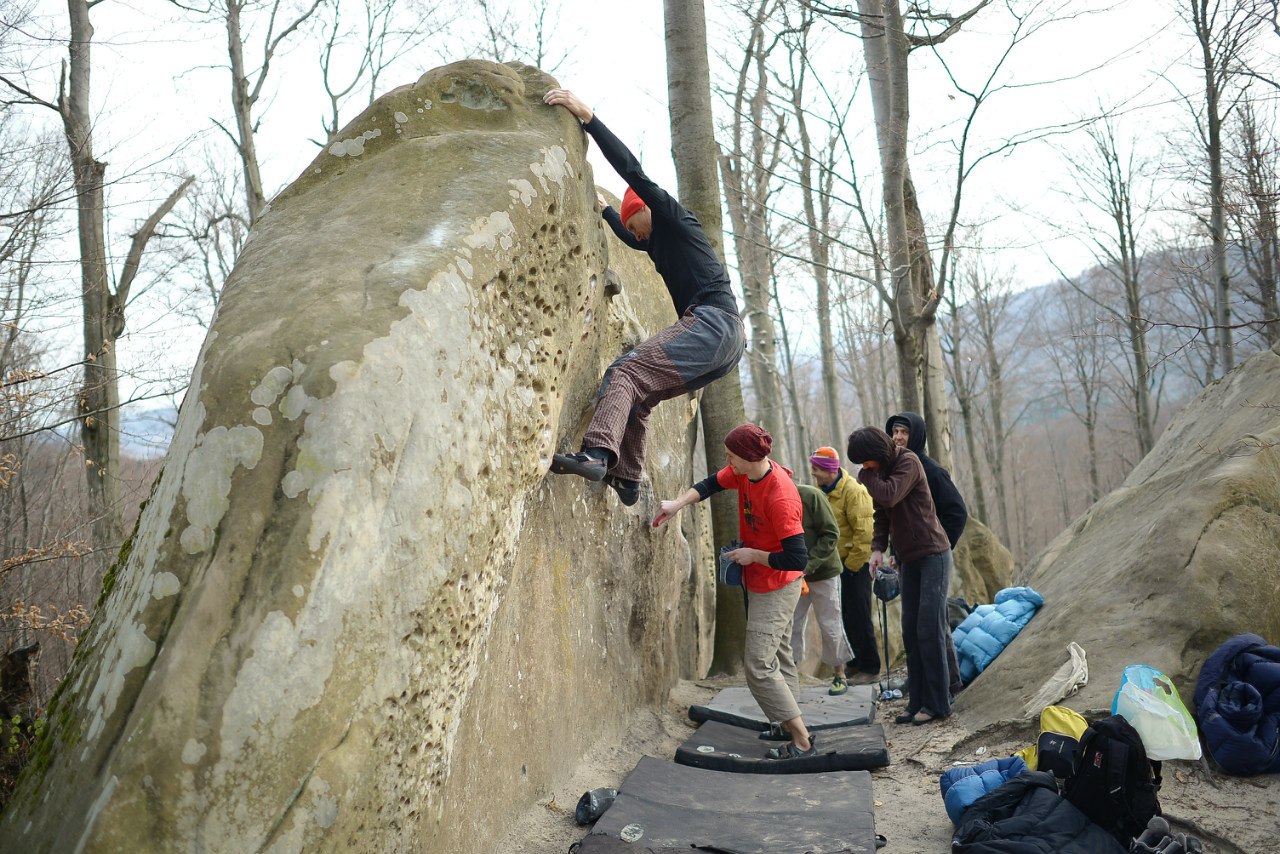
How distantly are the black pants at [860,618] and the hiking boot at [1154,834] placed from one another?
4.32 m

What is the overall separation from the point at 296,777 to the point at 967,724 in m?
4.73

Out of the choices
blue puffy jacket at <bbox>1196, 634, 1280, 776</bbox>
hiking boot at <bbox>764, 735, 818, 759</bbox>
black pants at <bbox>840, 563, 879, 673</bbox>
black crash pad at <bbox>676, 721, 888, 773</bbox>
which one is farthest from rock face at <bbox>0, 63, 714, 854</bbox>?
black pants at <bbox>840, 563, 879, 673</bbox>

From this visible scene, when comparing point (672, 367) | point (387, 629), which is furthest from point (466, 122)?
point (387, 629)

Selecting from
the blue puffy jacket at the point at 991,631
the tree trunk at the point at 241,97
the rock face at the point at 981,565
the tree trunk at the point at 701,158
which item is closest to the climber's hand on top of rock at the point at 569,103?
the tree trunk at the point at 701,158

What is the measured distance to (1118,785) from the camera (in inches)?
154

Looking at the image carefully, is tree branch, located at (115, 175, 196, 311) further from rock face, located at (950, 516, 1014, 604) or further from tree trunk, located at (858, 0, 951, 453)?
rock face, located at (950, 516, 1014, 604)

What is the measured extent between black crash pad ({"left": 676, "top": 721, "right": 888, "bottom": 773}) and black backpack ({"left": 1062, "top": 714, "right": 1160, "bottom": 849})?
4.67ft

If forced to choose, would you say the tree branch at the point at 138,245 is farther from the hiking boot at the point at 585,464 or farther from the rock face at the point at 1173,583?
the rock face at the point at 1173,583

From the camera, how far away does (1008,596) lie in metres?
7.36

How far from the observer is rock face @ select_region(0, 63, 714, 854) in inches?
101

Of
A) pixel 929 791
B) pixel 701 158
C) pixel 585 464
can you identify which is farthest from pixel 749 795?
pixel 701 158

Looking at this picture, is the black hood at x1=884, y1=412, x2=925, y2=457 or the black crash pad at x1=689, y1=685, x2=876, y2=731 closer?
the black crash pad at x1=689, y1=685, x2=876, y2=731

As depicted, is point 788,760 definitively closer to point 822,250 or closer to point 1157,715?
point 1157,715

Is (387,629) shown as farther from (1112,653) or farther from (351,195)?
(1112,653)
